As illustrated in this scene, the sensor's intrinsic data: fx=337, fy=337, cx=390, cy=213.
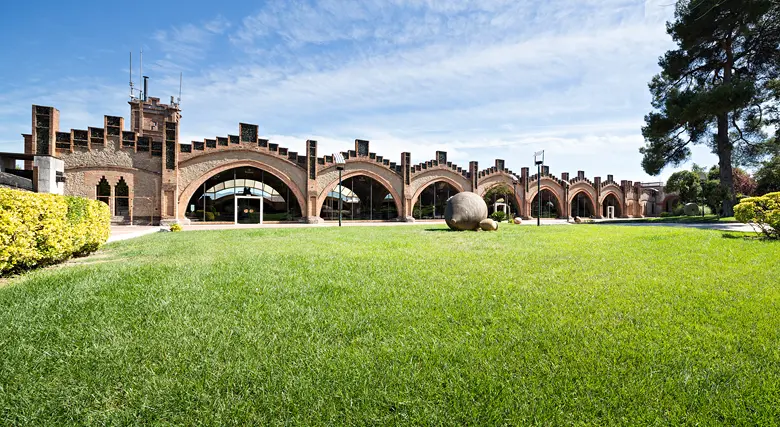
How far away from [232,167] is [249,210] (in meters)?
3.96

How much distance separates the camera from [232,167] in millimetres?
25719

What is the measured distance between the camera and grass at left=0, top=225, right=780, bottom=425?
83.4 inches

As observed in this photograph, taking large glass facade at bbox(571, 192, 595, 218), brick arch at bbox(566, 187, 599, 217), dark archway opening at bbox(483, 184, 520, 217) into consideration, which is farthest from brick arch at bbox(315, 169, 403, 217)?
large glass facade at bbox(571, 192, 595, 218)

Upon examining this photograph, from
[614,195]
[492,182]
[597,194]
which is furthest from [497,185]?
[614,195]

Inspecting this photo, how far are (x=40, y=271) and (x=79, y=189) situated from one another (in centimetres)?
2059

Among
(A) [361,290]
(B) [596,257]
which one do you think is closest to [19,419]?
(A) [361,290]

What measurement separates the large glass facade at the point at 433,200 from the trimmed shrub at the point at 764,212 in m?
26.9

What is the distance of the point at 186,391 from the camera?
2297 millimetres

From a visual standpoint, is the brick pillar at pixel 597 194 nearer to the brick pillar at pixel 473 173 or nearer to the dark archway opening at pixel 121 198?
the brick pillar at pixel 473 173

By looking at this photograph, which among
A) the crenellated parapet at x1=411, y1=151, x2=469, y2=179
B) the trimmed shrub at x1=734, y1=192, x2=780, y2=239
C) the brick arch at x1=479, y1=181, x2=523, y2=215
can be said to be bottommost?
the trimmed shrub at x1=734, y1=192, x2=780, y2=239

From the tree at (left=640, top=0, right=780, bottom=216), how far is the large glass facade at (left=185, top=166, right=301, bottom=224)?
28871 millimetres

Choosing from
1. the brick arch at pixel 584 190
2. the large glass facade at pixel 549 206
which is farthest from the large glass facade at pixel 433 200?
the brick arch at pixel 584 190

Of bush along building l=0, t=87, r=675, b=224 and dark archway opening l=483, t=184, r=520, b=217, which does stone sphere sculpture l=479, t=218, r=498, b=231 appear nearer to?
bush along building l=0, t=87, r=675, b=224

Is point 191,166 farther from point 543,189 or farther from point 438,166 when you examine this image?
point 543,189
